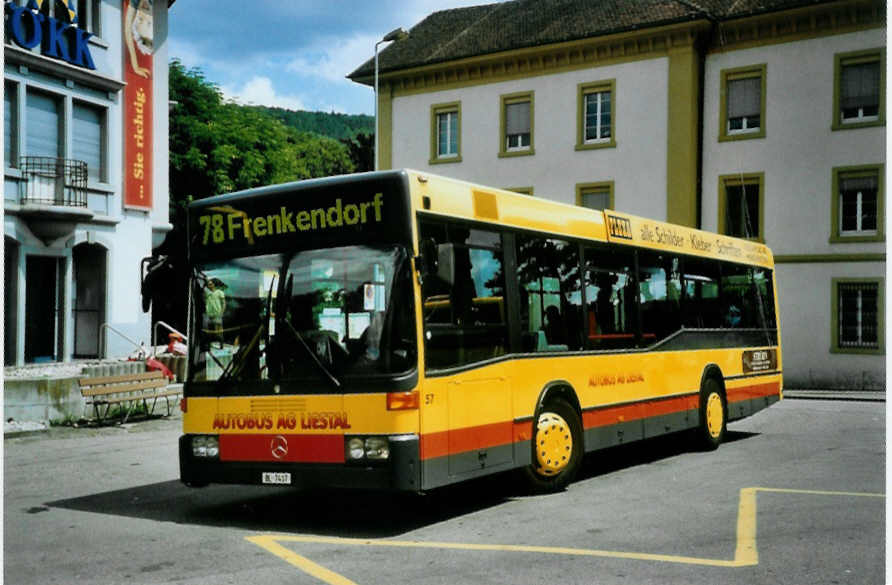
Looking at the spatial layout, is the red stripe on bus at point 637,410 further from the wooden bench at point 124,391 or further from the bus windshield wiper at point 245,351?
the wooden bench at point 124,391

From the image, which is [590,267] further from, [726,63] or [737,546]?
[726,63]

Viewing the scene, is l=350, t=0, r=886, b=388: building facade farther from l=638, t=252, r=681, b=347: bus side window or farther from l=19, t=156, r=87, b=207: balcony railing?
l=638, t=252, r=681, b=347: bus side window

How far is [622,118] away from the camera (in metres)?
30.9

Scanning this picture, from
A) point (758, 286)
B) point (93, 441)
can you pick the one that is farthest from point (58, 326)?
point (758, 286)

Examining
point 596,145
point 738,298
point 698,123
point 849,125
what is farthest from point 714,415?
point 596,145

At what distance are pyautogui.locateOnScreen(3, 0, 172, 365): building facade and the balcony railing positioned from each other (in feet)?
0.07

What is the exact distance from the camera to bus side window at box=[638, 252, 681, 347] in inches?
459

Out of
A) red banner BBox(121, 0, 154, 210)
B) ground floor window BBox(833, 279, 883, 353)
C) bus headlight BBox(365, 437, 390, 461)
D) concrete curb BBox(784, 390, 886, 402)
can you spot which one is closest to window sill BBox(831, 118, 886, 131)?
ground floor window BBox(833, 279, 883, 353)

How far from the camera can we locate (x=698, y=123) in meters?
29.7

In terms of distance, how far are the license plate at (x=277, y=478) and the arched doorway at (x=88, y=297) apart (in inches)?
627

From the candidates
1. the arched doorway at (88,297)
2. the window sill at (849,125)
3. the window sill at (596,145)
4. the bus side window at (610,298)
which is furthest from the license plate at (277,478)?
the window sill at (596,145)

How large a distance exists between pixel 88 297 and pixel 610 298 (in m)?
15.5

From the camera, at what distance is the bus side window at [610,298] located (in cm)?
1050

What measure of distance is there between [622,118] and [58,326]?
56.9ft
